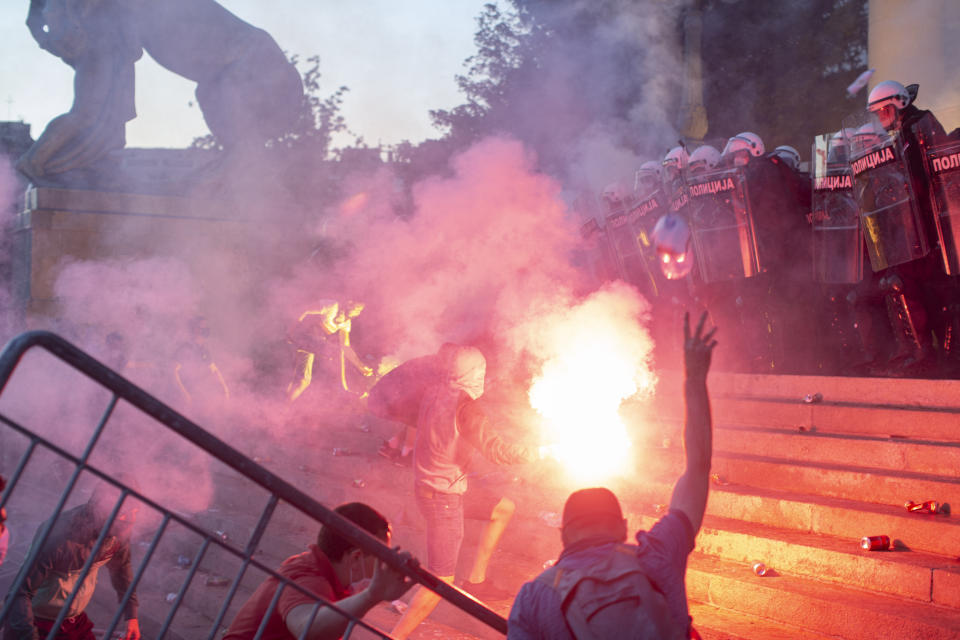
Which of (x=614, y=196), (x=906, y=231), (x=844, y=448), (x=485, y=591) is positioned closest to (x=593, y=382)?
(x=844, y=448)

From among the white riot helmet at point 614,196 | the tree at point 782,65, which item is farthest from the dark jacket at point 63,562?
the tree at point 782,65

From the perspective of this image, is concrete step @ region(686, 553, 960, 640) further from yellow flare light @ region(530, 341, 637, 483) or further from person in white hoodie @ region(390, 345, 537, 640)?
person in white hoodie @ region(390, 345, 537, 640)

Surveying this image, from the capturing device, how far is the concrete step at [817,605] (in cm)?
447

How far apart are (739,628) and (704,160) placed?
5581 mm

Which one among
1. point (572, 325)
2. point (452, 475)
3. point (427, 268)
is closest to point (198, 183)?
point (427, 268)

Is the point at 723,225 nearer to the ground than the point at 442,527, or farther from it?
farther from it

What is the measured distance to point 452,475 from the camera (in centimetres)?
541

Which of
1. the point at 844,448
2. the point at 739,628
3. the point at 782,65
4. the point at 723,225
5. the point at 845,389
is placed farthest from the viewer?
the point at 782,65

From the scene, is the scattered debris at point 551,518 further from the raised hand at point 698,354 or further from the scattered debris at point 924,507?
the raised hand at point 698,354

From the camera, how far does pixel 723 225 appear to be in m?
8.94

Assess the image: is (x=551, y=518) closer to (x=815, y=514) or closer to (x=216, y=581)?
(x=815, y=514)

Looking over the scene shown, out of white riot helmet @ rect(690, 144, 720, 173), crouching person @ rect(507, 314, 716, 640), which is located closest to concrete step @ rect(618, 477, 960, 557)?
crouching person @ rect(507, 314, 716, 640)

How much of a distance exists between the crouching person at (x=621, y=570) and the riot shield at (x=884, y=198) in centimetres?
560

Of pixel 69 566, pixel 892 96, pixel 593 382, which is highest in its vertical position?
pixel 892 96
